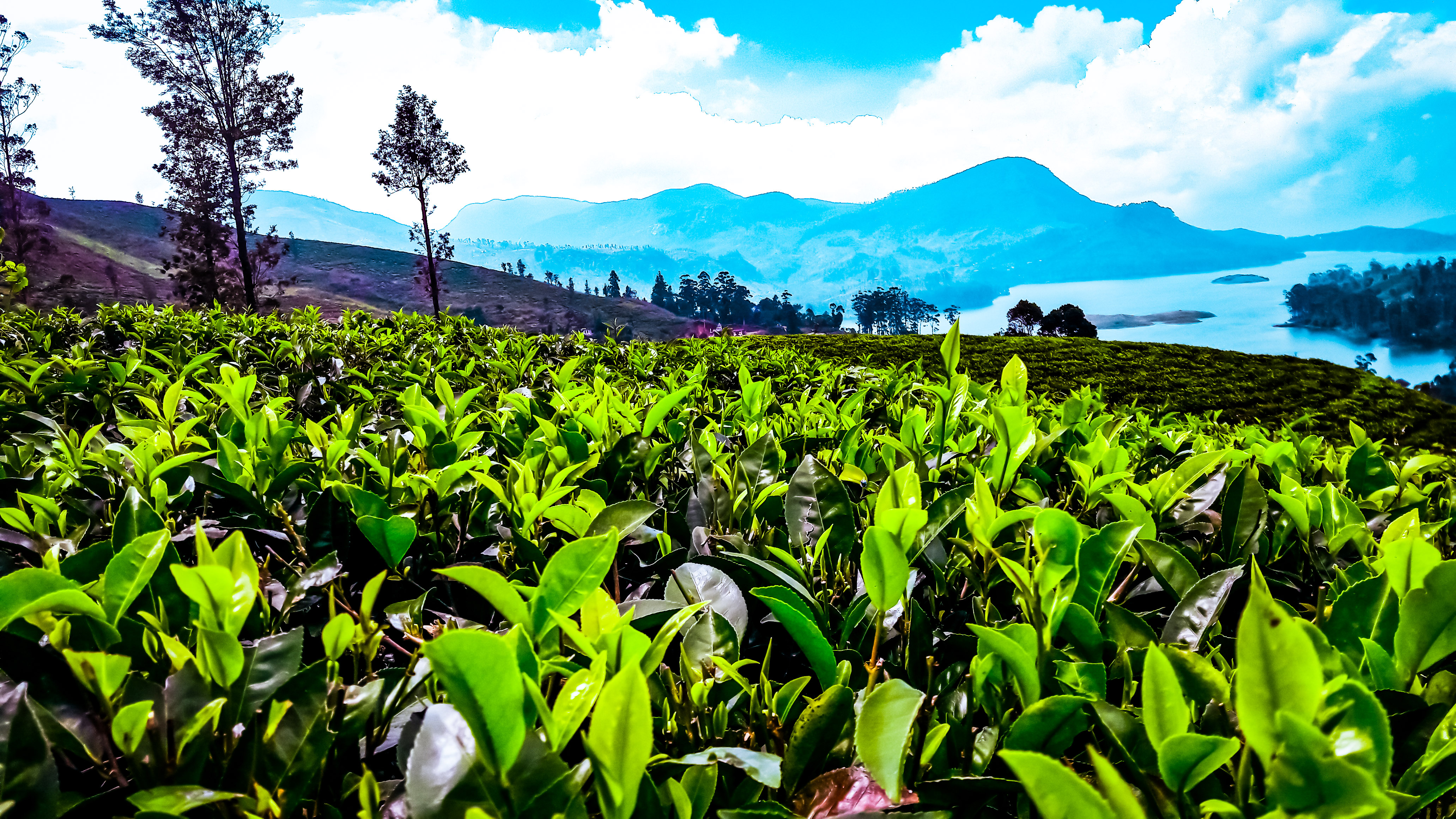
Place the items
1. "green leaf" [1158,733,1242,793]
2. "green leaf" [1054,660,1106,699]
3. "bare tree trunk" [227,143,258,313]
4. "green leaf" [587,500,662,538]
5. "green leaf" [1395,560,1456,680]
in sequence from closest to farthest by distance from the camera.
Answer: "green leaf" [1158,733,1242,793], "green leaf" [1395,560,1456,680], "green leaf" [1054,660,1106,699], "green leaf" [587,500,662,538], "bare tree trunk" [227,143,258,313]

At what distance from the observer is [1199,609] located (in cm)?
85

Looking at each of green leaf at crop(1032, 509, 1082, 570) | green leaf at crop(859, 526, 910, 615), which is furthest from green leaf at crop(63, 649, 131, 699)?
green leaf at crop(1032, 509, 1082, 570)

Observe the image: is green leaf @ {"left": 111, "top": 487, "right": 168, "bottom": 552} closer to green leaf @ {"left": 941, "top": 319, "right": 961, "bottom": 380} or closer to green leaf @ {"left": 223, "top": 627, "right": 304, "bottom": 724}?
green leaf @ {"left": 223, "top": 627, "right": 304, "bottom": 724}

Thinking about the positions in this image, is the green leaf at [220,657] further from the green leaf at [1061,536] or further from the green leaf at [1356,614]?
the green leaf at [1356,614]

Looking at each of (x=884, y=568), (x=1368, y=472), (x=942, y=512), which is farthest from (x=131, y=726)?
(x=1368, y=472)

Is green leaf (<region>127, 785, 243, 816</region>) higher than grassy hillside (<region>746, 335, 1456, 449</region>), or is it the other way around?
green leaf (<region>127, 785, 243, 816</region>)

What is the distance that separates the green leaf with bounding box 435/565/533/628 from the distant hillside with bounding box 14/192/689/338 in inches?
2571

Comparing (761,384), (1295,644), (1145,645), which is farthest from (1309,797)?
(761,384)

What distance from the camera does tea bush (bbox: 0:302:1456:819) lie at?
0.51 meters

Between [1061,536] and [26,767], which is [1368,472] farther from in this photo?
[26,767]

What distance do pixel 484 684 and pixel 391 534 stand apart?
0.60m

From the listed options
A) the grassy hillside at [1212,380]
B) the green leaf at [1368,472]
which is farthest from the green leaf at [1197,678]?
the grassy hillside at [1212,380]

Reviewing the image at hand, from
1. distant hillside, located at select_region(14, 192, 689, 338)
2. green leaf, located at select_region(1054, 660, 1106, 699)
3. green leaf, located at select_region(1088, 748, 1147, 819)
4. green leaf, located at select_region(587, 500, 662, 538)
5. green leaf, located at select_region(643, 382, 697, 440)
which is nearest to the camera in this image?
green leaf, located at select_region(1088, 748, 1147, 819)

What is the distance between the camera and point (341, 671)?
2.75 ft
